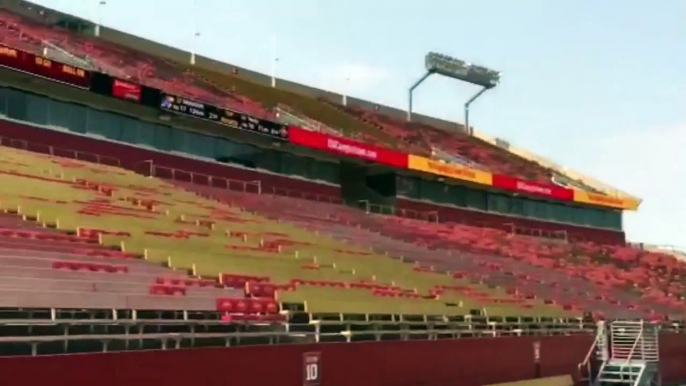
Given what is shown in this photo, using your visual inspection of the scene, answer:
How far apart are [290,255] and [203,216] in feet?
7.41

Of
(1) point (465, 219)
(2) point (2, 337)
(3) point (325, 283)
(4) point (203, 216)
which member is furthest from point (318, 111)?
(2) point (2, 337)

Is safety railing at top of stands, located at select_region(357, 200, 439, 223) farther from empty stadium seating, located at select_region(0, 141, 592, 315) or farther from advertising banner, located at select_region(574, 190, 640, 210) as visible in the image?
advertising banner, located at select_region(574, 190, 640, 210)

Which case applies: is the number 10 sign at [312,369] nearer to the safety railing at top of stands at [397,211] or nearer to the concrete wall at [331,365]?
the concrete wall at [331,365]

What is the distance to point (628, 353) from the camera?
1797 centimetres

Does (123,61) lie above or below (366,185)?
above

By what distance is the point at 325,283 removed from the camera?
45.8 ft

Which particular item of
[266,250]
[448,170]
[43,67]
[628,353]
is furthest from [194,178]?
[628,353]

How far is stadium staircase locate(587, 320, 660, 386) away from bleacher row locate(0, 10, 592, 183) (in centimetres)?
1437

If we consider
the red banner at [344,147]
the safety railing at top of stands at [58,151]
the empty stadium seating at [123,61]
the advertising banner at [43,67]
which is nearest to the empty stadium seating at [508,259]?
the red banner at [344,147]

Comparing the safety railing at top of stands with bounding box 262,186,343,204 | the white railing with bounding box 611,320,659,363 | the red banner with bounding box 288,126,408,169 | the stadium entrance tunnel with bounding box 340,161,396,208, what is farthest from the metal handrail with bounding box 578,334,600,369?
the red banner with bounding box 288,126,408,169

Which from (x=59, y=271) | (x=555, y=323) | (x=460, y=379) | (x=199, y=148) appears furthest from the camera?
(x=199, y=148)

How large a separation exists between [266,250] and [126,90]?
681 centimetres

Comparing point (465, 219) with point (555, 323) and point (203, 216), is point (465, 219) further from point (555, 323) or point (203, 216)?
point (203, 216)

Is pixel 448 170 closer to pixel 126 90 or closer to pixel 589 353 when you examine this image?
pixel 589 353
